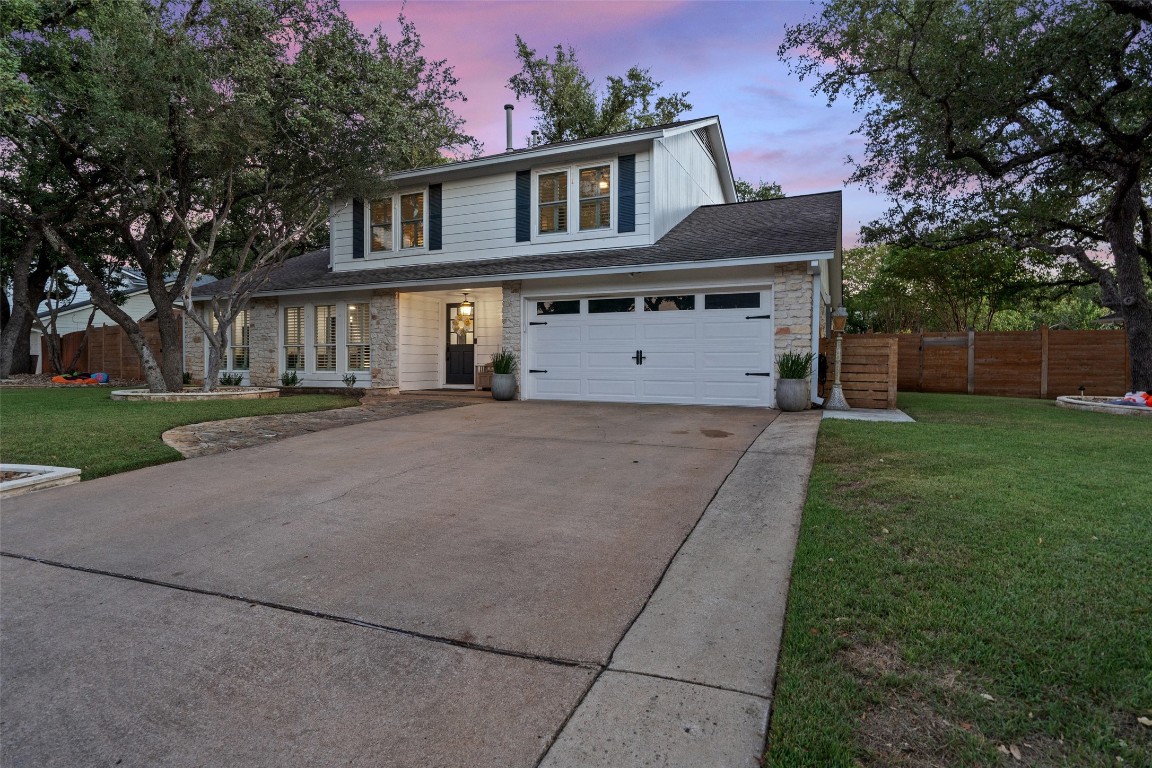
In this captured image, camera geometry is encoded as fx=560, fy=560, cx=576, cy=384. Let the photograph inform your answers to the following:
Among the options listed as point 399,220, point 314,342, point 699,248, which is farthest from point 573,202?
point 314,342

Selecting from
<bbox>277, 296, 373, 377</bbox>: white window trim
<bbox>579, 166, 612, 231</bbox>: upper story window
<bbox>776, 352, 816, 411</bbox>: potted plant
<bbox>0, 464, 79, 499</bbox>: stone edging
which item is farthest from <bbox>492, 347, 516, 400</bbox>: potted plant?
<bbox>0, 464, 79, 499</bbox>: stone edging

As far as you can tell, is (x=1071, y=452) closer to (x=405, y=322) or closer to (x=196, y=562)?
(x=196, y=562)

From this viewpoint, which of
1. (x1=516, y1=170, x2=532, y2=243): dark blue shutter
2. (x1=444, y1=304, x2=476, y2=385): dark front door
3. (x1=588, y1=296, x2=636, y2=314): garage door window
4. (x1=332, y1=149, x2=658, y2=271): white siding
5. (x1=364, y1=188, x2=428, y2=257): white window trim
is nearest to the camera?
(x1=588, y1=296, x2=636, y2=314): garage door window

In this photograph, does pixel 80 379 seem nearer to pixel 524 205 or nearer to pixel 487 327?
pixel 487 327

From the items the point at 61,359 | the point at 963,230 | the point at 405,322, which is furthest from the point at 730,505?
the point at 61,359

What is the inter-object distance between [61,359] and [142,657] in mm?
24757

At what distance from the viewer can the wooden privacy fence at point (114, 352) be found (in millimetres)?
18000

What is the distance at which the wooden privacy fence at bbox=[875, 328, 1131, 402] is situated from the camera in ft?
41.5

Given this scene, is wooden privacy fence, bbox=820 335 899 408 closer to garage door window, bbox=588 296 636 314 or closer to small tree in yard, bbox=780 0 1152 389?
garage door window, bbox=588 296 636 314

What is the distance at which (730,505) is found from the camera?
4.11 m

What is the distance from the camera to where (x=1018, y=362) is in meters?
13.5

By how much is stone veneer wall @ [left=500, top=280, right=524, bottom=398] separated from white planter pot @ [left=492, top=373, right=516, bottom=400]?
16 cm

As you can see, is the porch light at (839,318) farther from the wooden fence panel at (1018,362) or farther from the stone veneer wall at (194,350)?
the stone veneer wall at (194,350)

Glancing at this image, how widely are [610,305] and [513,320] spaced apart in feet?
6.84
